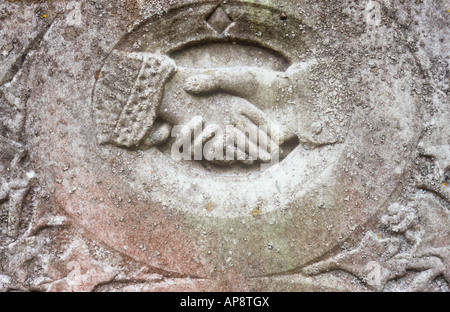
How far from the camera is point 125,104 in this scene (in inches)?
82.8

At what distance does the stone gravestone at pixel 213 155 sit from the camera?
81.7 inches

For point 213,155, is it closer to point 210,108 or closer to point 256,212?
point 210,108

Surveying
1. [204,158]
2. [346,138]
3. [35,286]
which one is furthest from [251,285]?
[35,286]

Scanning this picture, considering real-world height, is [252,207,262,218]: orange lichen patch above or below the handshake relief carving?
below

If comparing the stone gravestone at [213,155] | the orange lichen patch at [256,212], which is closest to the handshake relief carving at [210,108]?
the stone gravestone at [213,155]

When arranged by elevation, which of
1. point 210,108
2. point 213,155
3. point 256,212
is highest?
point 210,108

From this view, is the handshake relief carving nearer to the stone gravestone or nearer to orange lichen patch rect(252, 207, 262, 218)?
the stone gravestone

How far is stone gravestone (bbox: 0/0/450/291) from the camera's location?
207cm

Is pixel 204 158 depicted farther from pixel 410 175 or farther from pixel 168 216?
pixel 410 175

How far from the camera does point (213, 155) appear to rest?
7.08 feet

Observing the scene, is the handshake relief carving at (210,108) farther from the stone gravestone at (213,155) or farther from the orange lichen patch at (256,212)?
the orange lichen patch at (256,212)

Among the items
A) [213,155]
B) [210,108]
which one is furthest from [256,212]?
[210,108]

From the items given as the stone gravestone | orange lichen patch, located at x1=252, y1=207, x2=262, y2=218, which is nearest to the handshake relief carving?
the stone gravestone

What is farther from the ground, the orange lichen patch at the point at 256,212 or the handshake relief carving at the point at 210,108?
the handshake relief carving at the point at 210,108
